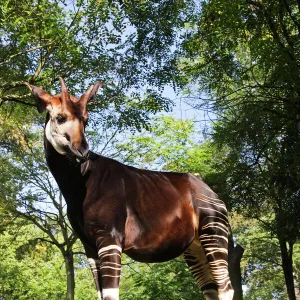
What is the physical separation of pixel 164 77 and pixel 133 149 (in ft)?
26.2

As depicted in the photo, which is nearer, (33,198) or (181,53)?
(181,53)

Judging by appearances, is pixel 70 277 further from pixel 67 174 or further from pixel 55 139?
pixel 55 139

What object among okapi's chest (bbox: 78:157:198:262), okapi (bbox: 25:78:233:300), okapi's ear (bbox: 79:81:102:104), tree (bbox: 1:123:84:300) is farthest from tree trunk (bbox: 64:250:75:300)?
okapi's ear (bbox: 79:81:102:104)

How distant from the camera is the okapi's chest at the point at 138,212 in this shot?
13.4ft

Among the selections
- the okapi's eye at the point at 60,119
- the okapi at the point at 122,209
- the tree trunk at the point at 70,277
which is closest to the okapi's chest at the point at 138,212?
the okapi at the point at 122,209

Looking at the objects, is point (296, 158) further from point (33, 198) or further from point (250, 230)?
point (250, 230)

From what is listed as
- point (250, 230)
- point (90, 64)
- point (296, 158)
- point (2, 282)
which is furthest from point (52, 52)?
point (250, 230)

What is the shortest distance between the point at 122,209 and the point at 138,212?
197 millimetres

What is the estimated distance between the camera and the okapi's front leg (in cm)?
391

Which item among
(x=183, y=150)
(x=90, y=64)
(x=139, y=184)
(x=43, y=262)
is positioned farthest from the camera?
(x=43, y=262)

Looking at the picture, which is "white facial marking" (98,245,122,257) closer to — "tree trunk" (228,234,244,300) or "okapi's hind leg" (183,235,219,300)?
"okapi's hind leg" (183,235,219,300)

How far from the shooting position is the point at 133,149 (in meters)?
19.1

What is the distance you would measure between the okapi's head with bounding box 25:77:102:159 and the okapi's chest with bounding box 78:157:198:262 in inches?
18.9

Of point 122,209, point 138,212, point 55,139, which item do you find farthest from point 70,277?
point 55,139
